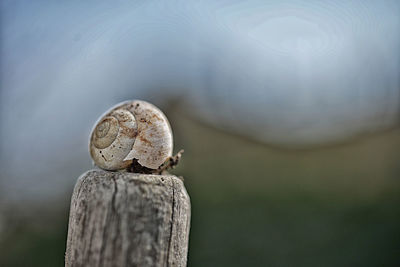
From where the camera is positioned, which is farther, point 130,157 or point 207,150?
point 207,150

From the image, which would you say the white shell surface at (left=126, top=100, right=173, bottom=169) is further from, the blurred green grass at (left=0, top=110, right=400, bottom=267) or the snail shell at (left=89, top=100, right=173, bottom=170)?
the blurred green grass at (left=0, top=110, right=400, bottom=267)

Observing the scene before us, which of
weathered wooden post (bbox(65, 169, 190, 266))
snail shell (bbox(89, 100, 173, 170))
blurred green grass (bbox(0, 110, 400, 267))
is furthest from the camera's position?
blurred green grass (bbox(0, 110, 400, 267))

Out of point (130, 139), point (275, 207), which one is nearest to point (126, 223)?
point (130, 139)

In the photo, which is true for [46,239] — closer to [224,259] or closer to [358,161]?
[224,259]

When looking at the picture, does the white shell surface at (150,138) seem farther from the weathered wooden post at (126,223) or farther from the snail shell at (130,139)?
the weathered wooden post at (126,223)

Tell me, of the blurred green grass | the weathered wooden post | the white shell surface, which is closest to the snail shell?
the white shell surface

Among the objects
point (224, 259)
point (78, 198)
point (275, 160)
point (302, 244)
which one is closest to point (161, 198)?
point (78, 198)
